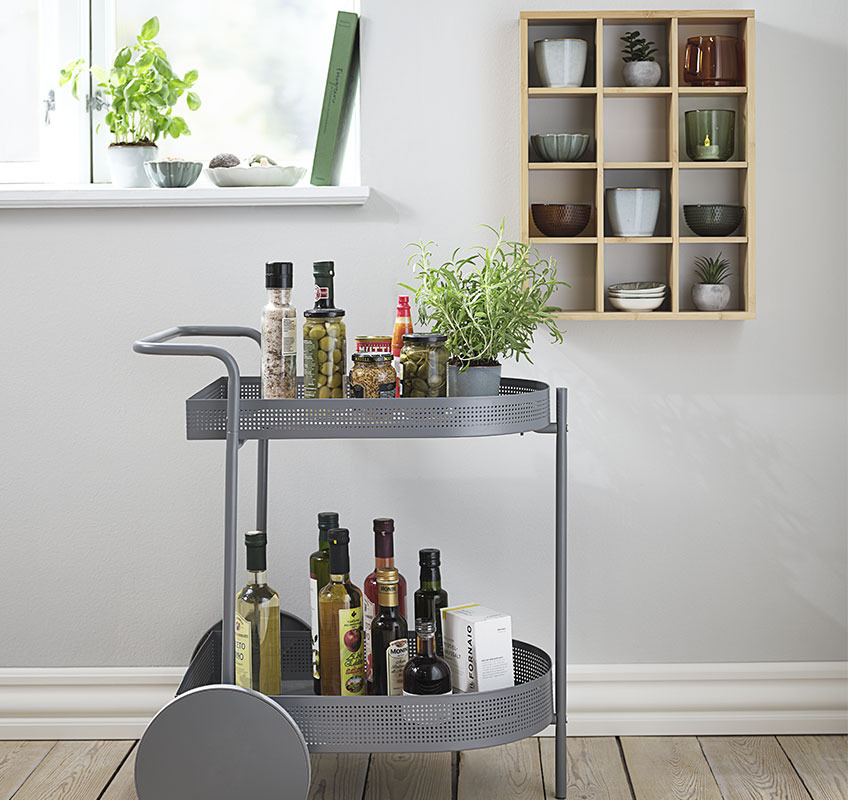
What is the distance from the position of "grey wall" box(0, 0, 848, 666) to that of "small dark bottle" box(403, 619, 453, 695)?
0.39 metres

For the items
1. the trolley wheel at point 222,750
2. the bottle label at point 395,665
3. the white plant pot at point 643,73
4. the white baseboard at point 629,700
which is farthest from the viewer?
the white baseboard at point 629,700

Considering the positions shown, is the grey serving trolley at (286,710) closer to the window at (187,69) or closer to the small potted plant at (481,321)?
the small potted plant at (481,321)

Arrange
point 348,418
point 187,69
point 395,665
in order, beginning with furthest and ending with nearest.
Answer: point 187,69
point 395,665
point 348,418

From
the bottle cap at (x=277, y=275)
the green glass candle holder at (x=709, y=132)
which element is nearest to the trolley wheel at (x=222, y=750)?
the bottle cap at (x=277, y=275)

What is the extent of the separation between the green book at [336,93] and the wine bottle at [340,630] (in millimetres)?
727

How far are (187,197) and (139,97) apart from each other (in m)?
0.23

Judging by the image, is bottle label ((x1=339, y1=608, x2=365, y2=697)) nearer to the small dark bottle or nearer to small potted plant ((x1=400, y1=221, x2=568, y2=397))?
the small dark bottle

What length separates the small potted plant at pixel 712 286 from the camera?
187 cm

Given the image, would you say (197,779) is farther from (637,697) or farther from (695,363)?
(695,363)

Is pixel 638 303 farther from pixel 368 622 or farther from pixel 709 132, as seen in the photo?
pixel 368 622

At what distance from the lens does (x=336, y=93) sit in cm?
189

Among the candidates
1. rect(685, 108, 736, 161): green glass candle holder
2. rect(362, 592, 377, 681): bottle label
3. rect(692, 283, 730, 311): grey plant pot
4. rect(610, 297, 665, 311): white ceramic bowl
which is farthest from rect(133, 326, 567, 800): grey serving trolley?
rect(685, 108, 736, 161): green glass candle holder

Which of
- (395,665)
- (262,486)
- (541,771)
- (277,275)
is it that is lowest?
(541,771)

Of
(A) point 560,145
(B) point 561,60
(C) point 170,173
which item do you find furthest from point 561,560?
(C) point 170,173
